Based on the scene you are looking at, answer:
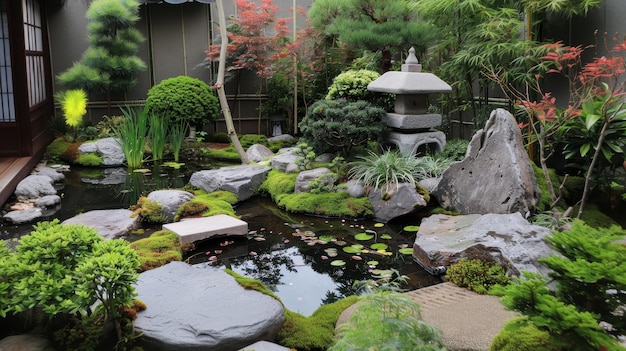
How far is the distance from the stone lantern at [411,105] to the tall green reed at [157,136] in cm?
376

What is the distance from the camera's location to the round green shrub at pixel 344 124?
7.31 m

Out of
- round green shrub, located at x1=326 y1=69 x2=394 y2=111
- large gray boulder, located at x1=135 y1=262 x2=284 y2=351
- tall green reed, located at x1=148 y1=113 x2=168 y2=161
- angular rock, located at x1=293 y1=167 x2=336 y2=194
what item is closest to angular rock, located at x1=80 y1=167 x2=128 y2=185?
tall green reed, located at x1=148 y1=113 x2=168 y2=161

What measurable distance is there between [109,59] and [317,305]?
26.9 feet

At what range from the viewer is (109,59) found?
421 inches

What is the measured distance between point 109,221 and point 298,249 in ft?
6.69

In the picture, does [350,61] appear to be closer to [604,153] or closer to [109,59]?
[109,59]

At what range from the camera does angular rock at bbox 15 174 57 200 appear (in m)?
7.07

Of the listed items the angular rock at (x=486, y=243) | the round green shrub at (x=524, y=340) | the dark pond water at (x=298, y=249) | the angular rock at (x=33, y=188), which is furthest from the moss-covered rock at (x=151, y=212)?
the round green shrub at (x=524, y=340)

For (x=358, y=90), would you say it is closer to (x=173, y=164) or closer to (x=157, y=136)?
(x=173, y=164)

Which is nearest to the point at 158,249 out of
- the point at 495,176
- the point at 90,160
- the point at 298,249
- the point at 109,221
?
the point at 109,221

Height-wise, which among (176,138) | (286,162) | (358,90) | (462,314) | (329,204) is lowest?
(462,314)

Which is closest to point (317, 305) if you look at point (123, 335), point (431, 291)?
point (431, 291)

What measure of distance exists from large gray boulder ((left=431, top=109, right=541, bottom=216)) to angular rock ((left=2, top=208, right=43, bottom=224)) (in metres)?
4.53

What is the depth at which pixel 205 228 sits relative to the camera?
5.53m
